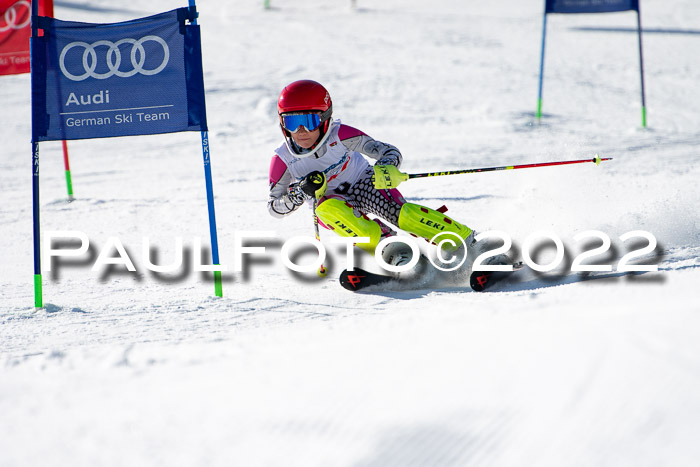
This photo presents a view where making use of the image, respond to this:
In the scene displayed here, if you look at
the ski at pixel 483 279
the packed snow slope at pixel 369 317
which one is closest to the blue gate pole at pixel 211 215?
the packed snow slope at pixel 369 317

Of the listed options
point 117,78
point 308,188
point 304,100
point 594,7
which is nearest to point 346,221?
point 308,188

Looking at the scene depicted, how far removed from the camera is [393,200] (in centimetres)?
506

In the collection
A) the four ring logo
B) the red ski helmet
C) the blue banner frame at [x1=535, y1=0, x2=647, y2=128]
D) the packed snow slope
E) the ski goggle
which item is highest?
the blue banner frame at [x1=535, y1=0, x2=647, y2=128]

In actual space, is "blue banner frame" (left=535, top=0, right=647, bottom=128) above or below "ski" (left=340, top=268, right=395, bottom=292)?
above

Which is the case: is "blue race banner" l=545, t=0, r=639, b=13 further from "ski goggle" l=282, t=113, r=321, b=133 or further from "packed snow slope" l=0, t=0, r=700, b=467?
"ski goggle" l=282, t=113, r=321, b=133

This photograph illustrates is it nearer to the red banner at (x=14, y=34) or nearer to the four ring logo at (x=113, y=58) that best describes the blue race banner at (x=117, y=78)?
the four ring logo at (x=113, y=58)

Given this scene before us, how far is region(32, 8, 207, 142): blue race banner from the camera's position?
4496 millimetres

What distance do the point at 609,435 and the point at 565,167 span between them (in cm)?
584

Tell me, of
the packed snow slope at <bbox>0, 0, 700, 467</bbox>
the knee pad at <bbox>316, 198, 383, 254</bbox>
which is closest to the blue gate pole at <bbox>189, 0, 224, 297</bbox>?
the packed snow slope at <bbox>0, 0, 700, 467</bbox>

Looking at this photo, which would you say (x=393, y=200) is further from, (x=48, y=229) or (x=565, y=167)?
(x=48, y=229)

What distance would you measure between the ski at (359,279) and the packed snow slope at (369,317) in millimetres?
78

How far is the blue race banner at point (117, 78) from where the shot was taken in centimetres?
450

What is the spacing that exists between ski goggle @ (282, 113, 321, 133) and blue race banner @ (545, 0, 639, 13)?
7.08 metres

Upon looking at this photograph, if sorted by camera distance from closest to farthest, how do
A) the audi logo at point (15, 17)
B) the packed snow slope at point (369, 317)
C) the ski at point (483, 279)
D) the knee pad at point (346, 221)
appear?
the packed snow slope at point (369, 317)
the ski at point (483, 279)
the knee pad at point (346, 221)
the audi logo at point (15, 17)
